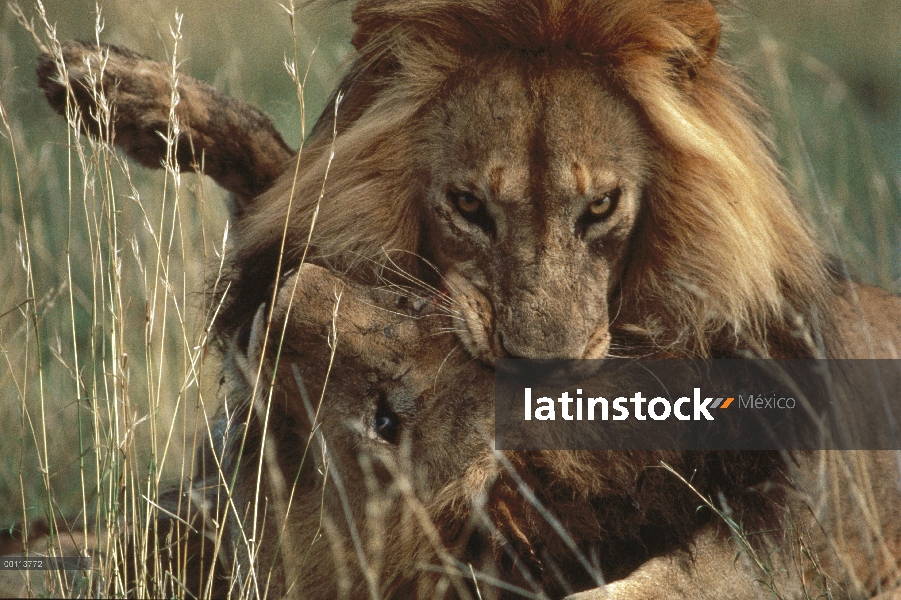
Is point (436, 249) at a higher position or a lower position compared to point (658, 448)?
higher

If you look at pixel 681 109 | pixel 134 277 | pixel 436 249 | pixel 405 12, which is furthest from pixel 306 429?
pixel 134 277

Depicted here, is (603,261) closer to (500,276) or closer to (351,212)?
(500,276)

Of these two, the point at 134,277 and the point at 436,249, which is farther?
the point at 134,277

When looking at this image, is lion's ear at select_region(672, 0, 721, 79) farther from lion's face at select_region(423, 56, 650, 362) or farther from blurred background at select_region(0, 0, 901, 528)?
blurred background at select_region(0, 0, 901, 528)

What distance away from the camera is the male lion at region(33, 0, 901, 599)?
9.40 feet

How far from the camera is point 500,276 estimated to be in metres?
2.96

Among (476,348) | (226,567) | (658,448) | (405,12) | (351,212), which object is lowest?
(226,567)

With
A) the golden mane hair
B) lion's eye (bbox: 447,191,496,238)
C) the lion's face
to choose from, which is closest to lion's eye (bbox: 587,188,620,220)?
the lion's face

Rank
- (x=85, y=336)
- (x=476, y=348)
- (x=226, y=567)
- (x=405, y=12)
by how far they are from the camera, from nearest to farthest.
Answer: (x=476, y=348)
(x=405, y=12)
(x=226, y=567)
(x=85, y=336)

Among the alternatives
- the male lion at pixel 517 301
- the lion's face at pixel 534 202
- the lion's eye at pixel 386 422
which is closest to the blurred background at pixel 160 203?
the male lion at pixel 517 301

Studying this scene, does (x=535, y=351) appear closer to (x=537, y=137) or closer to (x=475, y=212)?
(x=475, y=212)

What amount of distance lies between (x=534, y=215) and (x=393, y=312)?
48 centimetres

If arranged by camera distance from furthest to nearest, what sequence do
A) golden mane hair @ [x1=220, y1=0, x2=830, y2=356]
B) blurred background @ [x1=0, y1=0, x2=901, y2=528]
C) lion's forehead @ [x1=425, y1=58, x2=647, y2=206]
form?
blurred background @ [x1=0, y1=0, x2=901, y2=528] < golden mane hair @ [x1=220, y1=0, x2=830, y2=356] < lion's forehead @ [x1=425, y1=58, x2=647, y2=206]

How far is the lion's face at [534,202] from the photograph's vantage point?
291cm
